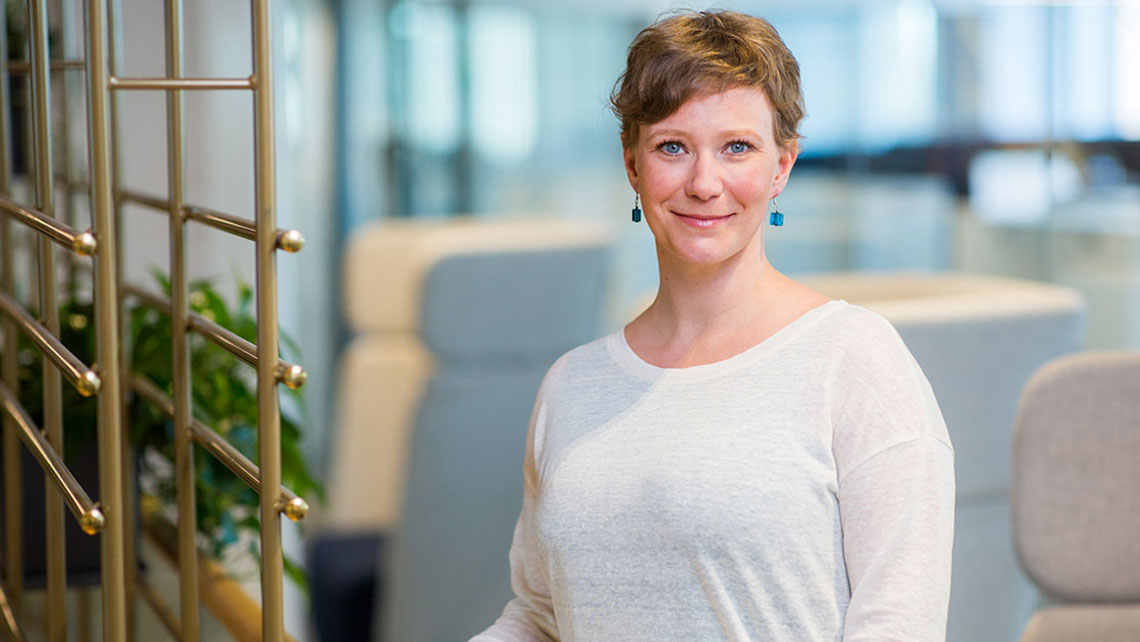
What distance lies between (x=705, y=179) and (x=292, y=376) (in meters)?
0.33

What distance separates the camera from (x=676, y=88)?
0.92 metres

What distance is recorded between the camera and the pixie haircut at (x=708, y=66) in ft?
3.00

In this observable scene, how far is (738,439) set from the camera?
918mm

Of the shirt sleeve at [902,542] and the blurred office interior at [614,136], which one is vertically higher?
the blurred office interior at [614,136]

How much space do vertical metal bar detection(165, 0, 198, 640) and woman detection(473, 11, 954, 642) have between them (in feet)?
1.26

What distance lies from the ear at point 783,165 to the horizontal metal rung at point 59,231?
0.50 m

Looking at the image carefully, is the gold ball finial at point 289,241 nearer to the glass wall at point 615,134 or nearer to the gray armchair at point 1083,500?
the gray armchair at point 1083,500

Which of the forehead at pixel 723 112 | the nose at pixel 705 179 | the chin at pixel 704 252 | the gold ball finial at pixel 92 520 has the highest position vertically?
the forehead at pixel 723 112

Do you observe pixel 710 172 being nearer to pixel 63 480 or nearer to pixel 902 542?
pixel 902 542

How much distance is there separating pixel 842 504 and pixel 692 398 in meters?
0.14

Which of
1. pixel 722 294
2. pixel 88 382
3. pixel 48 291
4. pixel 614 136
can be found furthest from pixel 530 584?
pixel 614 136

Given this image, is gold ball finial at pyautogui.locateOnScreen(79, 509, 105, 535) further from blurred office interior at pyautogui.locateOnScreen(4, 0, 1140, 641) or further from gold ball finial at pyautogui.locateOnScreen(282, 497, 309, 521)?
blurred office interior at pyautogui.locateOnScreen(4, 0, 1140, 641)

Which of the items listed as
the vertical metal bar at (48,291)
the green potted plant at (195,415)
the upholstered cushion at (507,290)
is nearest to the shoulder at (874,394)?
→ the vertical metal bar at (48,291)

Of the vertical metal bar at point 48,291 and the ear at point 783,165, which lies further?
the vertical metal bar at point 48,291
